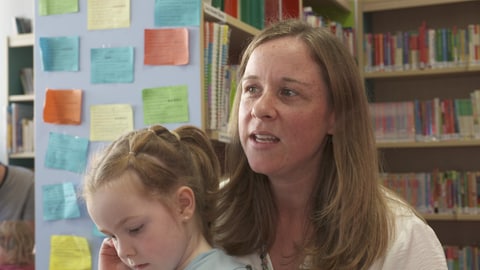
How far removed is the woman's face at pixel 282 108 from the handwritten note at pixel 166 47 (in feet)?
1.94

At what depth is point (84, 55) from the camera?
2102mm

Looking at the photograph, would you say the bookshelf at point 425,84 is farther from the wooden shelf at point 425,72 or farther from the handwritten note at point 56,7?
the handwritten note at point 56,7

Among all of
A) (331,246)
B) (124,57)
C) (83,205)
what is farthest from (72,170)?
(331,246)

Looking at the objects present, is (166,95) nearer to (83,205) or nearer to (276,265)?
(83,205)

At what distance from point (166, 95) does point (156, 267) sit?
0.82 m

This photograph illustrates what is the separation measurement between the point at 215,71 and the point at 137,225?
3.11ft

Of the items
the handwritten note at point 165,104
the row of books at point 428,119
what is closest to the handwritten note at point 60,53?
the handwritten note at point 165,104

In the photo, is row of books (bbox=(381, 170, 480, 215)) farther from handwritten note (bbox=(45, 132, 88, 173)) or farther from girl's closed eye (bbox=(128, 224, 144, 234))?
girl's closed eye (bbox=(128, 224, 144, 234))

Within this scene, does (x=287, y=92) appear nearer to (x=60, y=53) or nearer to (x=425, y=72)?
(x=60, y=53)

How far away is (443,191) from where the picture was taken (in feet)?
13.3

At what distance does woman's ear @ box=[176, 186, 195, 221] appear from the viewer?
51.9 inches

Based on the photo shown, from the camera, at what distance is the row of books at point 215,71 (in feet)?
6.72

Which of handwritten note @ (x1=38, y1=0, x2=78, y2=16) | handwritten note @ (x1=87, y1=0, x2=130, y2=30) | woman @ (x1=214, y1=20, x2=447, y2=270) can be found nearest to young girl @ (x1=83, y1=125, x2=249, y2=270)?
woman @ (x1=214, y1=20, x2=447, y2=270)

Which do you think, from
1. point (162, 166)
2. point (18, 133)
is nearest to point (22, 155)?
point (18, 133)
